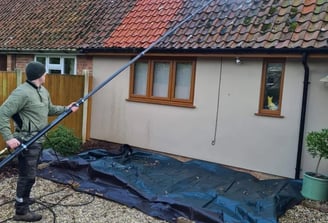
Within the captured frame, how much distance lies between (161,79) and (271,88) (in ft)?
9.23

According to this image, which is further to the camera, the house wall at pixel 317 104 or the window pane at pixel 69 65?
the window pane at pixel 69 65

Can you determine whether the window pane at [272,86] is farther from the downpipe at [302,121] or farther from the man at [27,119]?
the man at [27,119]

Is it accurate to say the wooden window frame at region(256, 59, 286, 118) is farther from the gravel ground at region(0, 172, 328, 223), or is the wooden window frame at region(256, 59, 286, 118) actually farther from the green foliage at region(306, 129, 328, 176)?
the gravel ground at region(0, 172, 328, 223)

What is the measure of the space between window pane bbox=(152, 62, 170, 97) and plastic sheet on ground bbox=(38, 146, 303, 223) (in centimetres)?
171

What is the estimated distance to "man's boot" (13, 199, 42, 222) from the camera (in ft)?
16.2

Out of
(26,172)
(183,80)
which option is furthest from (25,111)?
(183,80)

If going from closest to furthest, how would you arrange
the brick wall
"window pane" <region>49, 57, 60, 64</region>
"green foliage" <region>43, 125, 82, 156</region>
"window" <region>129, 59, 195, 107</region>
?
"green foliage" <region>43, 125, 82, 156</region>, "window" <region>129, 59, 195, 107</region>, the brick wall, "window pane" <region>49, 57, 60, 64</region>

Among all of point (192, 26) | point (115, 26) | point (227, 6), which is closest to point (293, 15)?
point (227, 6)

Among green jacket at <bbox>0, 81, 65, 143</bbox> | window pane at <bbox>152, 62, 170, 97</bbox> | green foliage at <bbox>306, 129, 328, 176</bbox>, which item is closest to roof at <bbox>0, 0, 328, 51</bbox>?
window pane at <bbox>152, 62, 170, 97</bbox>

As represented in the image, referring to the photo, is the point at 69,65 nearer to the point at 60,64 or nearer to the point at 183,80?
the point at 60,64

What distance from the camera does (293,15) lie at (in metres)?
7.48

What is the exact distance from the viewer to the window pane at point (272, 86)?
7.34m

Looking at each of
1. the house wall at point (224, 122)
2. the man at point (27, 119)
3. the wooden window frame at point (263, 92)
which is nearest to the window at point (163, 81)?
the house wall at point (224, 122)

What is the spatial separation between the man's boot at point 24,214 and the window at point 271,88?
15.6 feet
